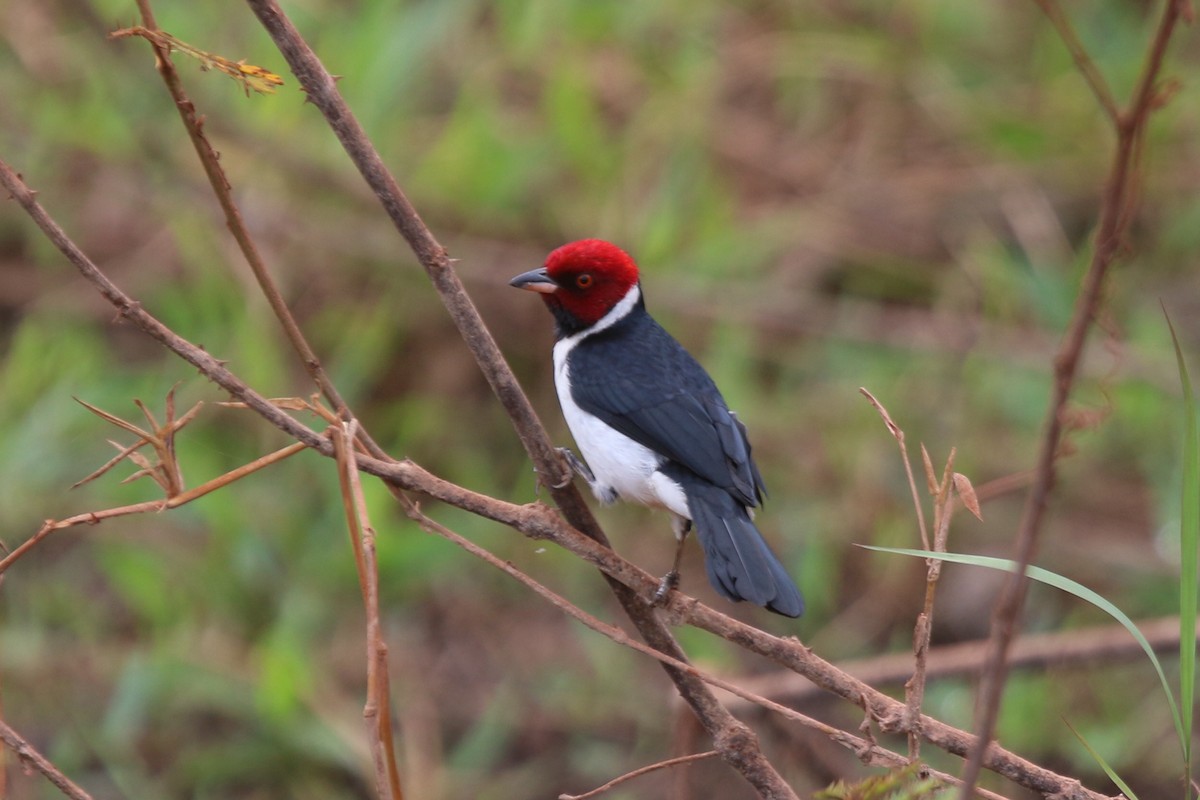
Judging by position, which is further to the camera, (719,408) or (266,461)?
(719,408)

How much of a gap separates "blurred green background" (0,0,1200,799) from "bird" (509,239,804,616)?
27.8 inches

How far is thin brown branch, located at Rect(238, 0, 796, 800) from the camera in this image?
6.29 feet

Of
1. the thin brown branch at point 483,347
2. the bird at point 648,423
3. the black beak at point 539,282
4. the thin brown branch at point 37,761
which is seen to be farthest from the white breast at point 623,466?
the thin brown branch at point 37,761

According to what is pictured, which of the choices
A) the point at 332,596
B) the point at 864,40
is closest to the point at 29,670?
the point at 332,596

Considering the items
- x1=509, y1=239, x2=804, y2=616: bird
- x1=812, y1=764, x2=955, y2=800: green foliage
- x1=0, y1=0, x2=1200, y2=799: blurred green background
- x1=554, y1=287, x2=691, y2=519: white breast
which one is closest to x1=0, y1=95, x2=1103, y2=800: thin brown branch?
x1=812, y1=764, x2=955, y2=800: green foliage

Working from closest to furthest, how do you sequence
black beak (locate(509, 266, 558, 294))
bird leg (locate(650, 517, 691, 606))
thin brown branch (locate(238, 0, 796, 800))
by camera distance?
thin brown branch (locate(238, 0, 796, 800)) < bird leg (locate(650, 517, 691, 606)) < black beak (locate(509, 266, 558, 294))

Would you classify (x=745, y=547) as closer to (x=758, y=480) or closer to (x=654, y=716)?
(x=758, y=480)

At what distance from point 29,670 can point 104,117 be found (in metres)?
2.15

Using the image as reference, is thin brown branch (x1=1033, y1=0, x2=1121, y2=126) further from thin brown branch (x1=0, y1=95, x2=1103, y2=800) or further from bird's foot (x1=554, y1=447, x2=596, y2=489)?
bird's foot (x1=554, y1=447, x2=596, y2=489)

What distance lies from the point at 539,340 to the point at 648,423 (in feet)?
7.67

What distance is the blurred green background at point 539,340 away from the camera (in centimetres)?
398

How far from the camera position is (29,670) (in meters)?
3.81

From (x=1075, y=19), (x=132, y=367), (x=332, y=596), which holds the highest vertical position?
(x=1075, y=19)

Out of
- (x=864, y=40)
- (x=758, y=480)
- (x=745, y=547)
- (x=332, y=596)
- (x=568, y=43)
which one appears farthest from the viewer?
(x=864, y=40)
